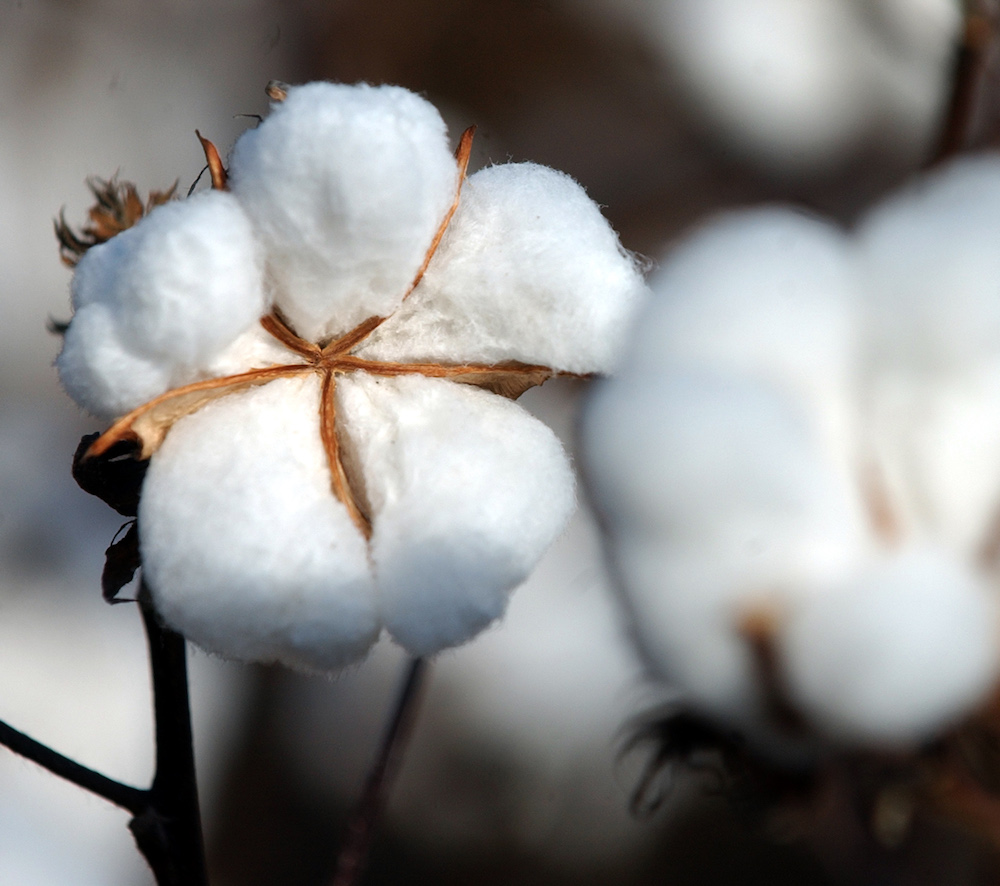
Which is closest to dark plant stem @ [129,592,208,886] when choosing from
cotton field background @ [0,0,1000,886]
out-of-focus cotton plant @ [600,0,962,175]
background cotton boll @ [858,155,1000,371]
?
background cotton boll @ [858,155,1000,371]

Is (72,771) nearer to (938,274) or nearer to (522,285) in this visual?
(522,285)

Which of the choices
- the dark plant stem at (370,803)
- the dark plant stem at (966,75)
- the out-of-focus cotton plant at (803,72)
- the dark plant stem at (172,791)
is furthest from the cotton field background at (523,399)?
the dark plant stem at (172,791)

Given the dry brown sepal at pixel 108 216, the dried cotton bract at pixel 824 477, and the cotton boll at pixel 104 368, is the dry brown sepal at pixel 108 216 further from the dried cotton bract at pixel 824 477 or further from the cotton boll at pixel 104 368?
the dried cotton bract at pixel 824 477

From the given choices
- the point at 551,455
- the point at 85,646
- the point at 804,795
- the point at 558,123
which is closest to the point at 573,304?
the point at 551,455

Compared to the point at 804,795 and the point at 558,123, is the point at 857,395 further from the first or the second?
the point at 558,123

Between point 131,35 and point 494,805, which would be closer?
point 131,35

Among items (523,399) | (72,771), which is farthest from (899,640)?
(523,399)

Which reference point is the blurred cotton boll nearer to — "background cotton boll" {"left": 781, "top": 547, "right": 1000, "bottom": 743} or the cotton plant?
the cotton plant

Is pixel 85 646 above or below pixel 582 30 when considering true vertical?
below
